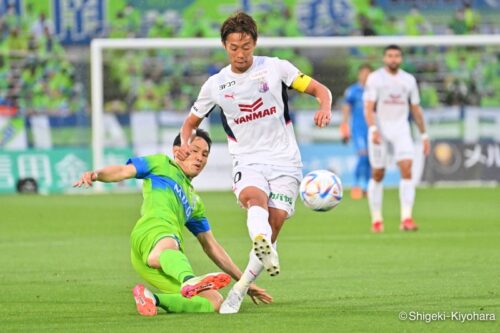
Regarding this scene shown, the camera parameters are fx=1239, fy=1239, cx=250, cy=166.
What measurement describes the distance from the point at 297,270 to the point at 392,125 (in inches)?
217

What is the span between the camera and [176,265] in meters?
8.23

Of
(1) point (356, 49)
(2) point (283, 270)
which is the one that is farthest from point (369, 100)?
(1) point (356, 49)

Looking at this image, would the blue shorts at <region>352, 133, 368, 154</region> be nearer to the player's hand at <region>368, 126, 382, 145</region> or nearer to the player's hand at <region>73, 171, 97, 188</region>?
the player's hand at <region>368, 126, 382, 145</region>

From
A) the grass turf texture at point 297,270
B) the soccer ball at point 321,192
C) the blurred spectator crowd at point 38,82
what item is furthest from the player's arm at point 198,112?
the blurred spectator crowd at point 38,82

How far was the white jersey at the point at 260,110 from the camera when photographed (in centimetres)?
918

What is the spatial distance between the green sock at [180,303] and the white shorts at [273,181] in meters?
0.88

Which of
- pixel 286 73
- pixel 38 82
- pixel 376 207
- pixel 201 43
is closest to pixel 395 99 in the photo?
pixel 376 207

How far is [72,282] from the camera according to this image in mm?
10992

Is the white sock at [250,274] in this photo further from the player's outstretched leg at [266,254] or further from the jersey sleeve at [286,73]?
the jersey sleeve at [286,73]

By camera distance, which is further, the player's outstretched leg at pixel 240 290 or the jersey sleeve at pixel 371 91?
the jersey sleeve at pixel 371 91

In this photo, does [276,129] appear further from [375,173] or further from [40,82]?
[40,82]

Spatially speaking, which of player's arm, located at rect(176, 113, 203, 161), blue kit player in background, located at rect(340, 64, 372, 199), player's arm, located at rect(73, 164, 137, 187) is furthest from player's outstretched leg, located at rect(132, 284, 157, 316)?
blue kit player in background, located at rect(340, 64, 372, 199)

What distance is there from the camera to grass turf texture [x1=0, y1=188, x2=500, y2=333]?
26.7 feet

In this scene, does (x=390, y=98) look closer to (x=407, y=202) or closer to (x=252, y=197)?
(x=407, y=202)
